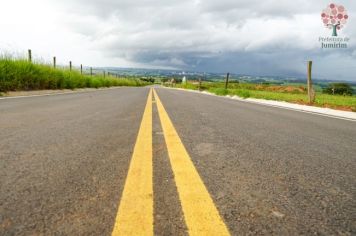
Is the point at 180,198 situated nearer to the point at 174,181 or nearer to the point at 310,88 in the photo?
the point at 174,181

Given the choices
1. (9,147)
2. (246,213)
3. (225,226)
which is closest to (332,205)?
(246,213)

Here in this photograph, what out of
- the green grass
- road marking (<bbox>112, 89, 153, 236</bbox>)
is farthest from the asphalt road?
the green grass

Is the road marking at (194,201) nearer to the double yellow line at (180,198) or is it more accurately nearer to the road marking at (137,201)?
the double yellow line at (180,198)

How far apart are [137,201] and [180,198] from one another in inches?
9.3

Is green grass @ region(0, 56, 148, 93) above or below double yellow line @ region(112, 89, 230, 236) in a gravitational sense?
above

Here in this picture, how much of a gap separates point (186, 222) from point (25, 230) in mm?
707

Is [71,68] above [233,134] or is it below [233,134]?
above

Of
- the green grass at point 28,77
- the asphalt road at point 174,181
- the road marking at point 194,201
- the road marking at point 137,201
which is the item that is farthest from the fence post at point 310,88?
the green grass at point 28,77

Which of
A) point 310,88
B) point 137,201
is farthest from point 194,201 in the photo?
point 310,88

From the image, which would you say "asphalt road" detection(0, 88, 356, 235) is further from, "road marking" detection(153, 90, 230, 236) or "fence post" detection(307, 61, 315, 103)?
"fence post" detection(307, 61, 315, 103)

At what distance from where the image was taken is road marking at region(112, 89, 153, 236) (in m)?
1.45

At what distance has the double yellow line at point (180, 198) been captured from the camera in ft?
4.79

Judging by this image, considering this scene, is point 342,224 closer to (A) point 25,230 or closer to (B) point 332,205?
(B) point 332,205

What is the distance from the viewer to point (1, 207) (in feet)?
5.58
